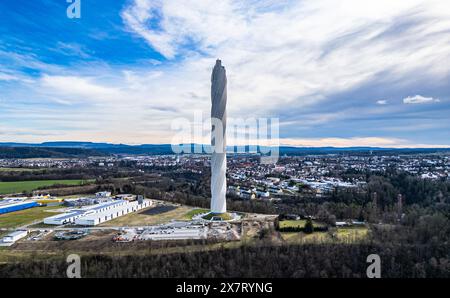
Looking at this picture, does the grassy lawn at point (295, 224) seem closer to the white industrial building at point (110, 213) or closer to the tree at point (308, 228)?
the tree at point (308, 228)

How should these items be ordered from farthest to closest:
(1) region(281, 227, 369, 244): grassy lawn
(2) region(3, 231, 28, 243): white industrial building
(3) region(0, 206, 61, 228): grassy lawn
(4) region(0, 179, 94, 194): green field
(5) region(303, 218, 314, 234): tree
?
1. (4) region(0, 179, 94, 194): green field
2. (3) region(0, 206, 61, 228): grassy lawn
3. (5) region(303, 218, 314, 234): tree
4. (2) region(3, 231, 28, 243): white industrial building
5. (1) region(281, 227, 369, 244): grassy lawn

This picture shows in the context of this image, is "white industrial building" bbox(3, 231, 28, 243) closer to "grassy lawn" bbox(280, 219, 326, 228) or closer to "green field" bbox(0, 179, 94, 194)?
"grassy lawn" bbox(280, 219, 326, 228)

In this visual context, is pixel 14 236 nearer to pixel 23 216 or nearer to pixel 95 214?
pixel 95 214

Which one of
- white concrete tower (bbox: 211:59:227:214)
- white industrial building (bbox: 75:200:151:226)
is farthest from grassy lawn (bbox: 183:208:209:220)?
white industrial building (bbox: 75:200:151:226)

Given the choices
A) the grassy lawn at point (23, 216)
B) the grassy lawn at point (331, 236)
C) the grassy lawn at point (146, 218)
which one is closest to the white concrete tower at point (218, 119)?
the grassy lawn at point (146, 218)

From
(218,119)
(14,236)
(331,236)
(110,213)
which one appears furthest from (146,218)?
(331,236)
